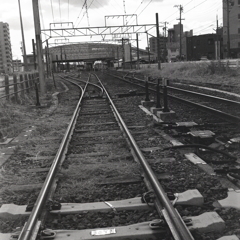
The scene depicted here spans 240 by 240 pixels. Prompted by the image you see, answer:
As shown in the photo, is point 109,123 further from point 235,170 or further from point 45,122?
point 235,170

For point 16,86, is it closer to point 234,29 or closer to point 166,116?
point 166,116

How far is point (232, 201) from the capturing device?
3949 millimetres

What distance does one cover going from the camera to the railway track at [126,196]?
132 inches

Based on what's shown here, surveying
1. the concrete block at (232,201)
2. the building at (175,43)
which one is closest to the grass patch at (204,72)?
the concrete block at (232,201)

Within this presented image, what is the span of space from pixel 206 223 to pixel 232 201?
687 mm

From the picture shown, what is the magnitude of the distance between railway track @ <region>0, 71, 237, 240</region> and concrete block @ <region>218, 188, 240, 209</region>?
0.35 feet

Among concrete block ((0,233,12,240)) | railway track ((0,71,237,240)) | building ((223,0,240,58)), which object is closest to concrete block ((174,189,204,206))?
railway track ((0,71,237,240))

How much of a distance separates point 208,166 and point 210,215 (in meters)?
1.80

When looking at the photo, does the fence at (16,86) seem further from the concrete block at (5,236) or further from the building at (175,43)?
the building at (175,43)

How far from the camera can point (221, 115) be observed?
9867mm

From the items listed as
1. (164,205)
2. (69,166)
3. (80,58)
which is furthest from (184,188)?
(80,58)

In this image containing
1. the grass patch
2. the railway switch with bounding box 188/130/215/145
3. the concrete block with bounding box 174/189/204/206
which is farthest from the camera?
the grass patch

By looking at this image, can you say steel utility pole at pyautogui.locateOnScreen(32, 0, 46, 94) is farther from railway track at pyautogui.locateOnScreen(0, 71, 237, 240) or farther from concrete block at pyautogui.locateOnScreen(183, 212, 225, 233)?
concrete block at pyautogui.locateOnScreen(183, 212, 225, 233)

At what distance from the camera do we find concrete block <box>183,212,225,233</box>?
3.35 metres
